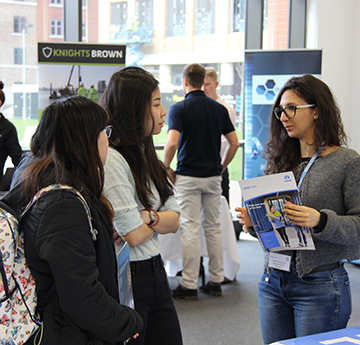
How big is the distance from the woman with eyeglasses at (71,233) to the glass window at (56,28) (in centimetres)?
424

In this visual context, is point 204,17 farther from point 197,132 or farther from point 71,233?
point 71,233

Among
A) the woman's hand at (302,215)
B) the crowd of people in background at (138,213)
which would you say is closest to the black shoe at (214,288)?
the crowd of people in background at (138,213)

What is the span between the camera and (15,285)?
932 mm

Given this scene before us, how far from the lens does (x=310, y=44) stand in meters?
5.40

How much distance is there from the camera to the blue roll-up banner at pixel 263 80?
4.93 metres

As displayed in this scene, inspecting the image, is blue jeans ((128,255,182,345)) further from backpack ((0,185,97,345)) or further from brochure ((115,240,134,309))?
backpack ((0,185,97,345))

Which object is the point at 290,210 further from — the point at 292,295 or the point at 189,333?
the point at 189,333

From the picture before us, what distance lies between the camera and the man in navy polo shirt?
3.23m

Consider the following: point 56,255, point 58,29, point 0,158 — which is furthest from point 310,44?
point 56,255

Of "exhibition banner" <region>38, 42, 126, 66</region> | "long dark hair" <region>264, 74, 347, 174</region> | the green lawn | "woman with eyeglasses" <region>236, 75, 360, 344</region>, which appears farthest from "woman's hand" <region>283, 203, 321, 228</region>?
the green lawn

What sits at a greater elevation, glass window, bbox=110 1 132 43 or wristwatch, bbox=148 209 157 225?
glass window, bbox=110 1 132 43

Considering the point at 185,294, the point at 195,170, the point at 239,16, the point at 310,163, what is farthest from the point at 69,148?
the point at 239,16

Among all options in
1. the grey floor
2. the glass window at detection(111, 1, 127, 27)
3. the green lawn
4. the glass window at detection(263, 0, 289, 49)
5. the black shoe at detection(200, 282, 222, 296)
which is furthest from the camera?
the glass window at detection(263, 0, 289, 49)

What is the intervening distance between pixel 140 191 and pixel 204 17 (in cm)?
455
